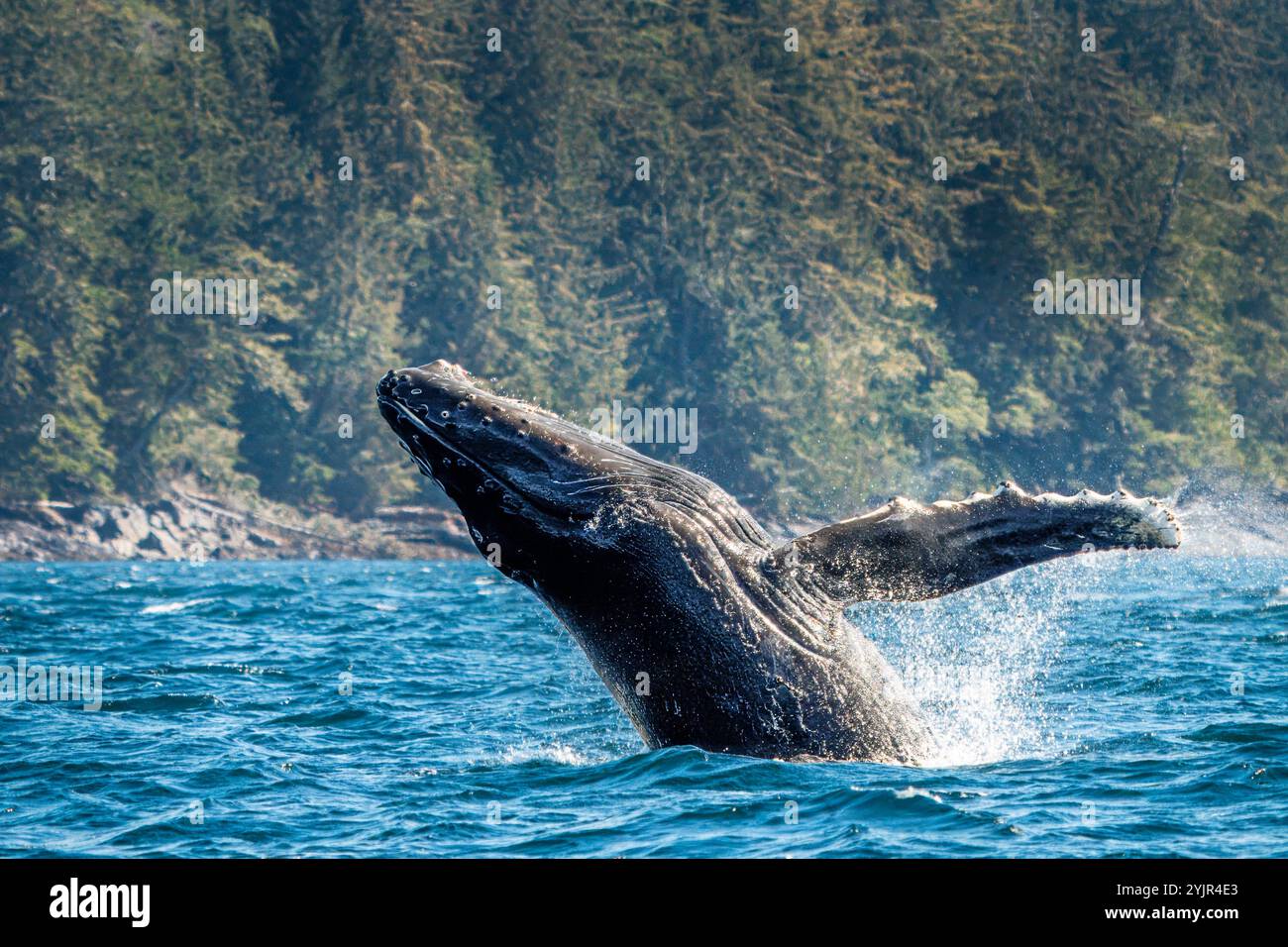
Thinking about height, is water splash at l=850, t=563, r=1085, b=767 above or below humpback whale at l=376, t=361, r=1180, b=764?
below

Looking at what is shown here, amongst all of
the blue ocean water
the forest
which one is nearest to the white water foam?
the blue ocean water

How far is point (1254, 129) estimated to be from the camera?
86312mm

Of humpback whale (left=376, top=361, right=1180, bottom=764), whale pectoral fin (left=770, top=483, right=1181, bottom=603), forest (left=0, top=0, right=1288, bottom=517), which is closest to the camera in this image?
whale pectoral fin (left=770, top=483, right=1181, bottom=603)

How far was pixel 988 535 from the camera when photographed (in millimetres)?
9906

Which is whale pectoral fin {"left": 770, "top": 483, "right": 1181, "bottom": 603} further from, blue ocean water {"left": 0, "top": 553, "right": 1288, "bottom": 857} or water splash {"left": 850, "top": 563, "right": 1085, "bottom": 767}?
water splash {"left": 850, "top": 563, "right": 1085, "bottom": 767}

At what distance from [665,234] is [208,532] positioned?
87.1 feet

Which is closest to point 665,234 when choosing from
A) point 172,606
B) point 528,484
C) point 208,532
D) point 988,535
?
point 208,532

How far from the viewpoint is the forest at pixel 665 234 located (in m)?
70.2

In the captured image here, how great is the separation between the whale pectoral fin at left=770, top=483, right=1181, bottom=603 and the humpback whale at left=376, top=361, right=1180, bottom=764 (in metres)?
0.02

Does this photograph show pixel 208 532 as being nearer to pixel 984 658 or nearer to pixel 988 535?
pixel 984 658

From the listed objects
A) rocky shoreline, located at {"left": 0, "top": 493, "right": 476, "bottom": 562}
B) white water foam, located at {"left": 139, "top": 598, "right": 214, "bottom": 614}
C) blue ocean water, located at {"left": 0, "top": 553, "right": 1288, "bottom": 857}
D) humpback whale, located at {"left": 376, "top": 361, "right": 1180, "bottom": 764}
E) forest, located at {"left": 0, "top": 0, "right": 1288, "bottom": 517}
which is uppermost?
forest, located at {"left": 0, "top": 0, "right": 1288, "bottom": 517}

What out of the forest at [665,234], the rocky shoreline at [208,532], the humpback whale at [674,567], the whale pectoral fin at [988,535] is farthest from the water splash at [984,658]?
the forest at [665,234]

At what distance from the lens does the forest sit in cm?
7025

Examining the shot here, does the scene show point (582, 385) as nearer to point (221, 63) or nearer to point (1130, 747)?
point (221, 63)
